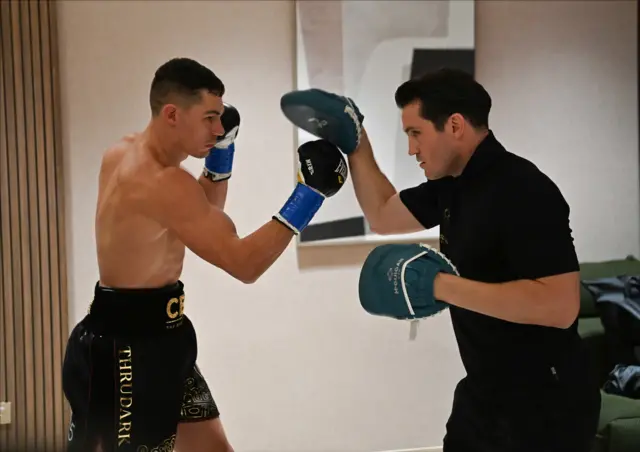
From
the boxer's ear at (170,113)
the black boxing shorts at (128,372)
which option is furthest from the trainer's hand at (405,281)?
the boxer's ear at (170,113)

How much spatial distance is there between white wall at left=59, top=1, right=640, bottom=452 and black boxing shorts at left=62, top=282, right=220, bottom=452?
1196 millimetres

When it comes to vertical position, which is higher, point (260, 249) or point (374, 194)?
point (374, 194)

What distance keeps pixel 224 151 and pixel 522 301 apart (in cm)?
110

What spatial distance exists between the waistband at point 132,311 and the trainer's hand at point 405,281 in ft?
1.87

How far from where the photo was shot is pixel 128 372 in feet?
6.37

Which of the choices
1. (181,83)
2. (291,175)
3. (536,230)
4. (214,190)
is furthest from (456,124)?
(291,175)

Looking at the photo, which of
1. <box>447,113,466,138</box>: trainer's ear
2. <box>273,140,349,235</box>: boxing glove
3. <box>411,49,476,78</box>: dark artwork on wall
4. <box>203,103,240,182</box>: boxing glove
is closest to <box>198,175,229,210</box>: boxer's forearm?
<box>203,103,240,182</box>: boxing glove

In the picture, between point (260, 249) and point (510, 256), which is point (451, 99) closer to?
point (510, 256)

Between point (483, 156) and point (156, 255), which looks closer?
point (483, 156)

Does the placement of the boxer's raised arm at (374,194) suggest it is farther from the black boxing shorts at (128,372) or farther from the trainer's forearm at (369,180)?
the black boxing shorts at (128,372)

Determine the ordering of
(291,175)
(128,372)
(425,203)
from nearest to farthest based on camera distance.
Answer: (128,372), (425,203), (291,175)

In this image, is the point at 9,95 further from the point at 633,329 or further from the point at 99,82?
the point at 633,329

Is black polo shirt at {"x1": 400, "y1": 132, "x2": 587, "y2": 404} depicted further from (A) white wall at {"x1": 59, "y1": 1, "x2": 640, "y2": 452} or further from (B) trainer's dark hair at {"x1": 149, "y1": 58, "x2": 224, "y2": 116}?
(A) white wall at {"x1": 59, "y1": 1, "x2": 640, "y2": 452}

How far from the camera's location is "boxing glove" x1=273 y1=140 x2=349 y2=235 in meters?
2.05
